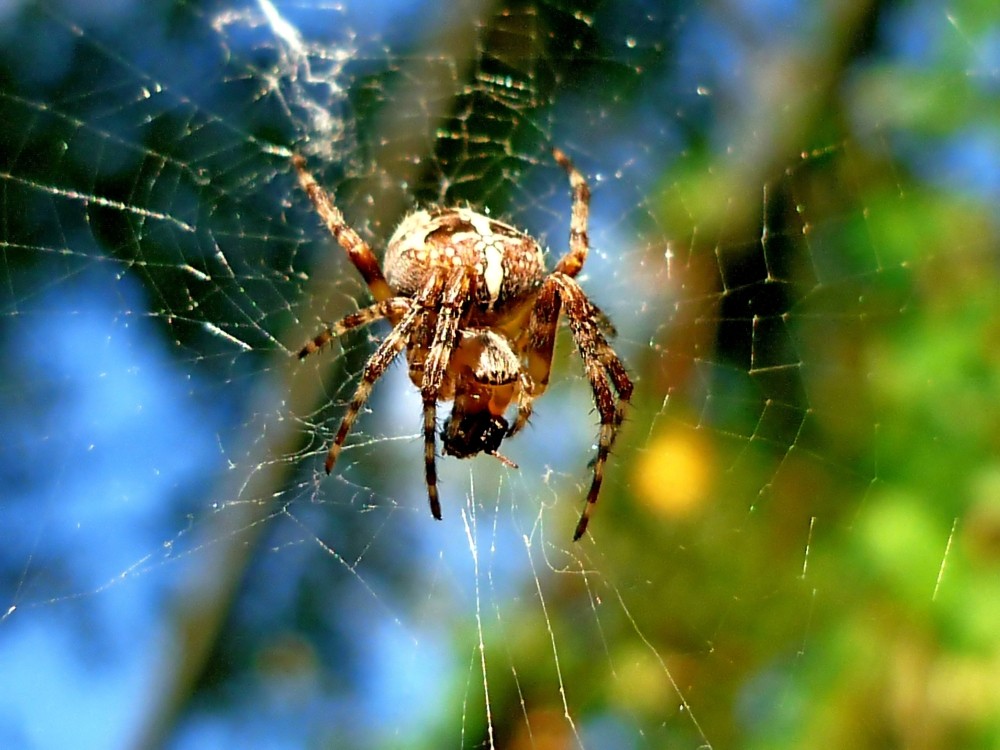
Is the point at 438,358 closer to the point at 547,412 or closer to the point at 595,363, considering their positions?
the point at 595,363

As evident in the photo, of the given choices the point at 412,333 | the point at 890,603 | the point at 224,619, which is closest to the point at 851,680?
the point at 890,603

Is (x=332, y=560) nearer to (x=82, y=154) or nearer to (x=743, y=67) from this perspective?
(x=82, y=154)

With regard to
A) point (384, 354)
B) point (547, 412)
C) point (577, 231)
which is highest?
point (577, 231)

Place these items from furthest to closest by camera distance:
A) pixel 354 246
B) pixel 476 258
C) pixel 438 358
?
pixel 354 246 < pixel 476 258 < pixel 438 358

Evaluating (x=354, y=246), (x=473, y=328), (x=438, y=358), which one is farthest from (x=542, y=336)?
(x=354, y=246)

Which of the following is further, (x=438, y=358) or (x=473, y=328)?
(x=473, y=328)

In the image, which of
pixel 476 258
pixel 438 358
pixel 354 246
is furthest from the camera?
pixel 354 246

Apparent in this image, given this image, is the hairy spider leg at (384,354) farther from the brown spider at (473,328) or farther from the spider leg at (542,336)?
the spider leg at (542,336)

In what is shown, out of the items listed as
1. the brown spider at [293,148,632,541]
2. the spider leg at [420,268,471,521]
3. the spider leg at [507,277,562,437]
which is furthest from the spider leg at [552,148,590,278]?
the spider leg at [420,268,471,521]
